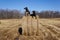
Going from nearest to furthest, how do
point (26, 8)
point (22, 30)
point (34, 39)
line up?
point (34, 39)
point (22, 30)
point (26, 8)

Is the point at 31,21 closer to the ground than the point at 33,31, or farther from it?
farther from it

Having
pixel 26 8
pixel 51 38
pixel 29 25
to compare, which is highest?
pixel 26 8

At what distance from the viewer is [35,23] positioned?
12.4m

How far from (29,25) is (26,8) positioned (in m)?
1.35

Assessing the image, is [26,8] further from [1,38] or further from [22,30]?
[1,38]

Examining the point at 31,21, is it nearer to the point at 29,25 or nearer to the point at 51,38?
the point at 29,25

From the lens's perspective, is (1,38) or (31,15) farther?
(31,15)

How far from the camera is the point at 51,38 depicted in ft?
37.0

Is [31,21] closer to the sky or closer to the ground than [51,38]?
closer to the sky

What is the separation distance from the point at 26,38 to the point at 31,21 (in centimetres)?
166

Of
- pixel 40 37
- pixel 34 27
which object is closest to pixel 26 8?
pixel 34 27

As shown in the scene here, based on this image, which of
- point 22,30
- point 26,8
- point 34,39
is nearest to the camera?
point 34,39

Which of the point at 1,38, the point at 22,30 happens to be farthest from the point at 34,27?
the point at 1,38

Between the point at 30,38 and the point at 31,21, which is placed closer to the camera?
the point at 30,38
